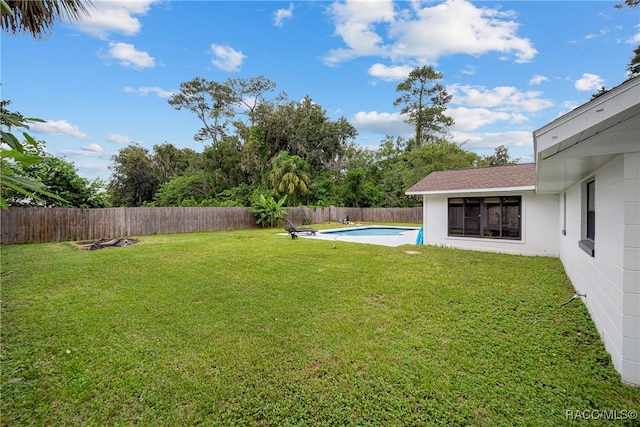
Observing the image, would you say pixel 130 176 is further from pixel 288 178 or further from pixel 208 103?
pixel 288 178

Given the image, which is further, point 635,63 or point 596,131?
point 635,63

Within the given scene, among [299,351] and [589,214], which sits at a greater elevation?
[589,214]

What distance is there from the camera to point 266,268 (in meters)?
7.64

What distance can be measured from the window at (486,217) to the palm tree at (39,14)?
11094 millimetres

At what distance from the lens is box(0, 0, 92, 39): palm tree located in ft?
10.5

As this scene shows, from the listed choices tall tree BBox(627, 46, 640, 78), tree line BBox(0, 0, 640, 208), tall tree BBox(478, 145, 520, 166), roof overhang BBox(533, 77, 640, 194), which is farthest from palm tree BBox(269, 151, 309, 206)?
roof overhang BBox(533, 77, 640, 194)

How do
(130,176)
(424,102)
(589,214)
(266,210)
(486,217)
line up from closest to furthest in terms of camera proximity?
1. (589,214)
2. (486,217)
3. (266,210)
4. (130,176)
5. (424,102)

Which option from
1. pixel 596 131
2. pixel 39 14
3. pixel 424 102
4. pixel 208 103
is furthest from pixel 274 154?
pixel 596 131

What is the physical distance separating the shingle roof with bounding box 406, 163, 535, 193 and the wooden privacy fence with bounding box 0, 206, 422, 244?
11.6 meters

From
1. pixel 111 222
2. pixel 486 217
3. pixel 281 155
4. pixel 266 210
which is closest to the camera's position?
pixel 486 217

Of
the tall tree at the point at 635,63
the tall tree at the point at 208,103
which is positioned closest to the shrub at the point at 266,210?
the tall tree at the point at 208,103

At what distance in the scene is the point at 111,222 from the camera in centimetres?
1358

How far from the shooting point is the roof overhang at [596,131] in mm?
2512

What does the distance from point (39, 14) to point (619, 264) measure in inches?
288
